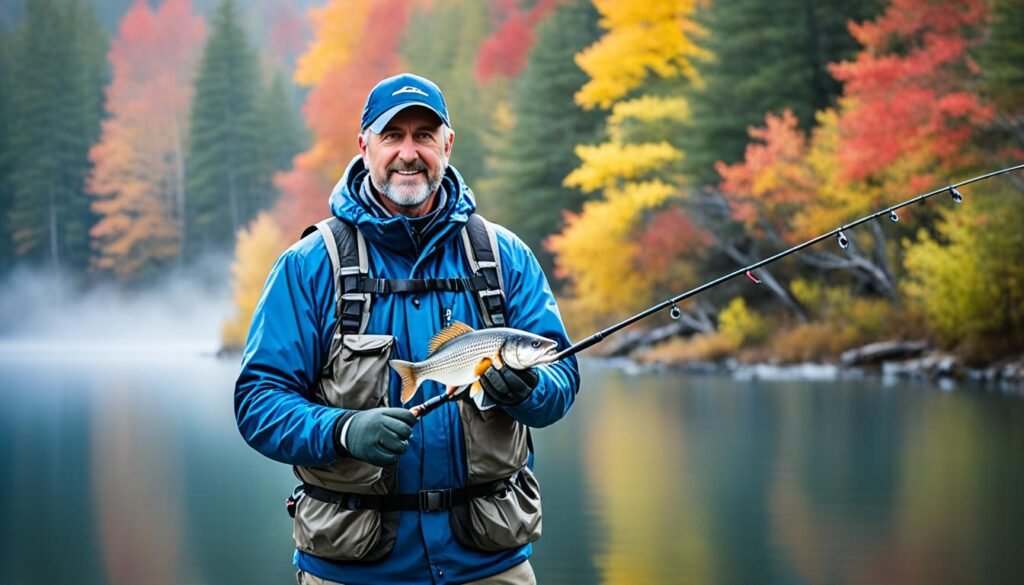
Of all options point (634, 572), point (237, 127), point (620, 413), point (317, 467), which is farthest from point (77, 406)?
point (237, 127)

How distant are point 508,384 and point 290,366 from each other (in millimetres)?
432

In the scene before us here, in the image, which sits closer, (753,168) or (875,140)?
(875,140)

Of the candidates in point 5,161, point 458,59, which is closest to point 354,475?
point 458,59

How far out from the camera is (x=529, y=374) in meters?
2.77

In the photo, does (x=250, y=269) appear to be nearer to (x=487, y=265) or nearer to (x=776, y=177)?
(x=776, y=177)

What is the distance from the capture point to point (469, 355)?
9.09 feet

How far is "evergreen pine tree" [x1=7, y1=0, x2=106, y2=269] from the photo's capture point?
44375mm

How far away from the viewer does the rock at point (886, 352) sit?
19.4 m

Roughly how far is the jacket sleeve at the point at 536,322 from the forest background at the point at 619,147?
1442 centimetres

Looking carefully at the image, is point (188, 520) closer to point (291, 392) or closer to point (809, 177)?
point (291, 392)

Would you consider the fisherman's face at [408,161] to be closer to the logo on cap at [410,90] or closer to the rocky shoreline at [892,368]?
the logo on cap at [410,90]

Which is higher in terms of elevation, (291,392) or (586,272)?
(586,272)

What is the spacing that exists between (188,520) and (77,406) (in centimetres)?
886

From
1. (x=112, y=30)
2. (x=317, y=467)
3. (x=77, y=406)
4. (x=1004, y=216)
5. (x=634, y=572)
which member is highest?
(x=112, y=30)
